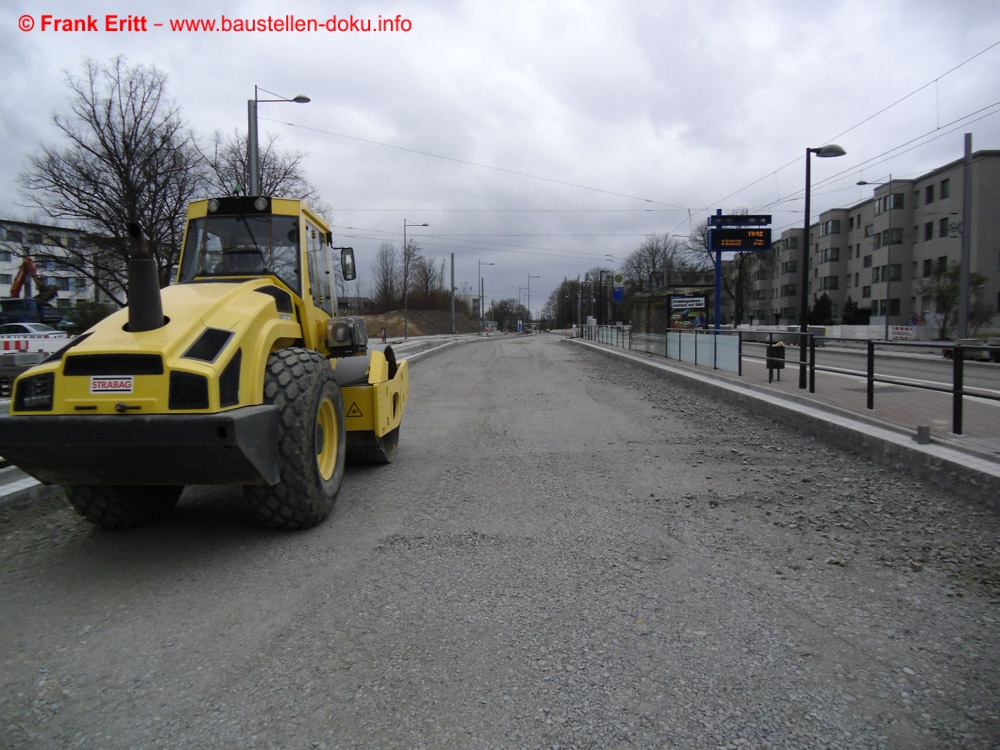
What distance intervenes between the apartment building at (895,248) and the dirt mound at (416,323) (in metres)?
39.4

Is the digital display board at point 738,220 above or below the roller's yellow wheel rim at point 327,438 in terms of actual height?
above

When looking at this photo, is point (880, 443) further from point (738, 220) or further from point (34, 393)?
point (738, 220)

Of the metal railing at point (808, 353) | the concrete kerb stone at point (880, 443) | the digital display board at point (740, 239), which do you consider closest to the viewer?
the concrete kerb stone at point (880, 443)

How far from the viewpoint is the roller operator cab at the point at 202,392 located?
13.3ft

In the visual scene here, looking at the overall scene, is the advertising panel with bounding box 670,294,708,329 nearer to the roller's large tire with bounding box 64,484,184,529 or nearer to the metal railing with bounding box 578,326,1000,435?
the metal railing with bounding box 578,326,1000,435

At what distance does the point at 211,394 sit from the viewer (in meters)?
4.11

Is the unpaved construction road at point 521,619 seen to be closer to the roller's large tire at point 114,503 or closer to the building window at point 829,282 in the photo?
the roller's large tire at point 114,503

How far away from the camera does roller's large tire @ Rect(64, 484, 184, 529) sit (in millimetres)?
4918

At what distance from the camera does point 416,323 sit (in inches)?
2987

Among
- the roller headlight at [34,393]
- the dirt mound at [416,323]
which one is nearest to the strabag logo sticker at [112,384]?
the roller headlight at [34,393]

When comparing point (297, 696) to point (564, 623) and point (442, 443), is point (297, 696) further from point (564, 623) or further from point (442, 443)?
point (442, 443)

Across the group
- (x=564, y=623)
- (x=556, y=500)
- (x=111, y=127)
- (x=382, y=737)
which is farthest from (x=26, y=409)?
(x=111, y=127)

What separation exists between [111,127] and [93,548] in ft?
88.4

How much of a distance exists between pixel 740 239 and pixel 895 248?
37.3 metres
